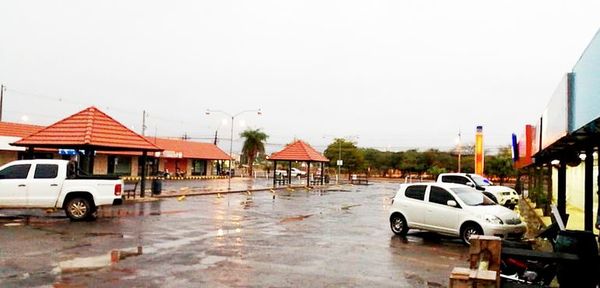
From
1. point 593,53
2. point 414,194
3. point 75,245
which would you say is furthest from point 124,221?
point 593,53

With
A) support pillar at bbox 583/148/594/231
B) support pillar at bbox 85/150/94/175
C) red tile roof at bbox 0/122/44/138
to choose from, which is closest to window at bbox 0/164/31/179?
support pillar at bbox 85/150/94/175

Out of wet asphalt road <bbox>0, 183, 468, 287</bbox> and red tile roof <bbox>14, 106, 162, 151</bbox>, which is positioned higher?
red tile roof <bbox>14, 106, 162, 151</bbox>

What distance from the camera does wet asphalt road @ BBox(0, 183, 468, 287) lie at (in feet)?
29.7

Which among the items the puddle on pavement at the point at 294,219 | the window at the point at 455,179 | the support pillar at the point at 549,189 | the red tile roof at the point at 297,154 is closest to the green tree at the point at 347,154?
the red tile roof at the point at 297,154

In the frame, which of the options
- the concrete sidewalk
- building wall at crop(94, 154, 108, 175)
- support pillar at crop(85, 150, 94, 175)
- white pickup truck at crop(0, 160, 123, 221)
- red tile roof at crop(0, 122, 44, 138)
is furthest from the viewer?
building wall at crop(94, 154, 108, 175)

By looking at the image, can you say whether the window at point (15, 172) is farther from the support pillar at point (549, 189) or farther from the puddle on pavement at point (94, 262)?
the support pillar at point (549, 189)

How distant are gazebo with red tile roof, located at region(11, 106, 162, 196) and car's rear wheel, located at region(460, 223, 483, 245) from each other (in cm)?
1758

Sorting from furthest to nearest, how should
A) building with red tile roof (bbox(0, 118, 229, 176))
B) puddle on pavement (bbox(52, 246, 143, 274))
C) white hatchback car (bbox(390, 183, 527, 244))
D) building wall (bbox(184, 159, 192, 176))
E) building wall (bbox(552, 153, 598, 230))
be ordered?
1. building wall (bbox(184, 159, 192, 176))
2. building with red tile roof (bbox(0, 118, 229, 176))
3. building wall (bbox(552, 153, 598, 230))
4. white hatchback car (bbox(390, 183, 527, 244))
5. puddle on pavement (bbox(52, 246, 143, 274))

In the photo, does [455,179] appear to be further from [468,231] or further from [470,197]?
[468,231]

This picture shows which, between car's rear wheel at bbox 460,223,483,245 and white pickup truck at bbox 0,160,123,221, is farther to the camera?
white pickup truck at bbox 0,160,123,221

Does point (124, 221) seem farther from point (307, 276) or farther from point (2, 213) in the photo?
point (307, 276)

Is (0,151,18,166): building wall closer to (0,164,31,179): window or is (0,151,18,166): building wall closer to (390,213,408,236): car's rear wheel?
(0,164,31,179): window

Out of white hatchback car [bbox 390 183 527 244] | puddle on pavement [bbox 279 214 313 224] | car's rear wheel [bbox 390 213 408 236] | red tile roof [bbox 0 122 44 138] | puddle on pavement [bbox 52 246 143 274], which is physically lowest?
puddle on pavement [bbox 52 246 143 274]

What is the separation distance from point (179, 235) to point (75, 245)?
2.97 metres
